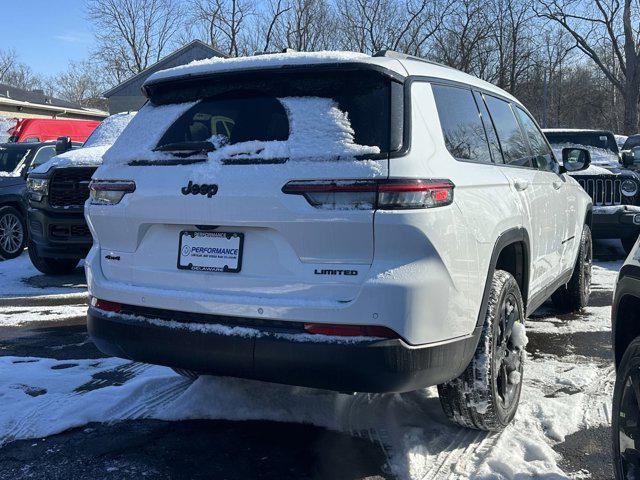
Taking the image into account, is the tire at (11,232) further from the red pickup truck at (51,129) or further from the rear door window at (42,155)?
the red pickup truck at (51,129)

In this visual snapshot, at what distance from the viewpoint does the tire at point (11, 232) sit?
394 inches

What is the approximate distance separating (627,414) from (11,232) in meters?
9.89

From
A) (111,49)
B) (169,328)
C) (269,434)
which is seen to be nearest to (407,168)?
(169,328)

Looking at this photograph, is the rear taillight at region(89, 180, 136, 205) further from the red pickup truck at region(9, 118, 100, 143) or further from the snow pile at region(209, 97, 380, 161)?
the red pickup truck at region(9, 118, 100, 143)

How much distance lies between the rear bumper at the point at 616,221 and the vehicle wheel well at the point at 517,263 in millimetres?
5620

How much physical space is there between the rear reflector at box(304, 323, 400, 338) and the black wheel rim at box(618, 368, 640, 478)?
0.87m

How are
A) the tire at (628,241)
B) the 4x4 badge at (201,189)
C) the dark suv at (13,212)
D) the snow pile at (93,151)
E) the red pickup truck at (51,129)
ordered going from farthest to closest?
the red pickup truck at (51,129) → the dark suv at (13,212) → the tire at (628,241) → the snow pile at (93,151) → the 4x4 badge at (201,189)

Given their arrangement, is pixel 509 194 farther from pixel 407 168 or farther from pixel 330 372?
pixel 330 372

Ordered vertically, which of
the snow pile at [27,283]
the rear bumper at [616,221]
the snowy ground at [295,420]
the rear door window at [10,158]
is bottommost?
the snow pile at [27,283]

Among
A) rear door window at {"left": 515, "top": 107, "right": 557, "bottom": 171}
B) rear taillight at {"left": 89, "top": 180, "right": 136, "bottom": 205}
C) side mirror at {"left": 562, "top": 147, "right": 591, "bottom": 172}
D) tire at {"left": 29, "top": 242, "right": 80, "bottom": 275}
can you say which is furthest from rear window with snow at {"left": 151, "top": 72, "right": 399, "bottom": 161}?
tire at {"left": 29, "top": 242, "right": 80, "bottom": 275}

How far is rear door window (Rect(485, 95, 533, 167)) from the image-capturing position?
386 centimetres

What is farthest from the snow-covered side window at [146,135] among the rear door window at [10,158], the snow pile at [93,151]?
the rear door window at [10,158]

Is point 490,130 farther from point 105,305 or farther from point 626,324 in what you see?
point 105,305

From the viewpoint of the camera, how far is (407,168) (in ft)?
8.43
